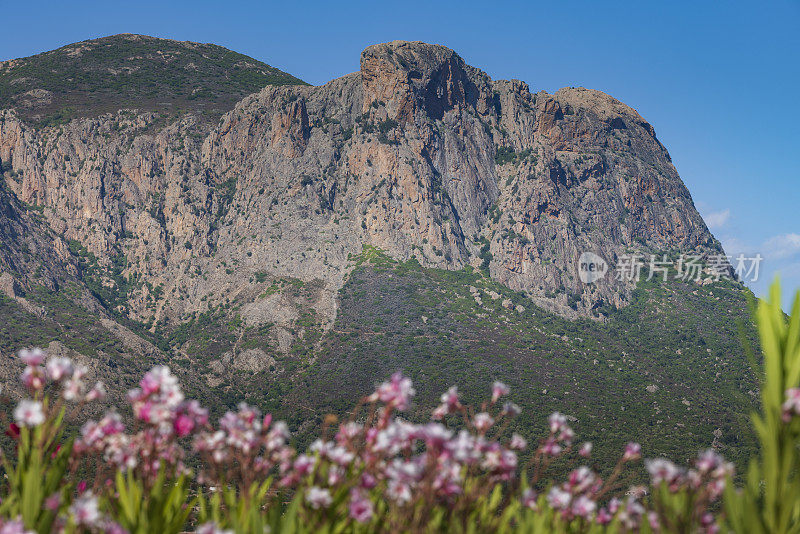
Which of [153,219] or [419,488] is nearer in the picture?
[419,488]

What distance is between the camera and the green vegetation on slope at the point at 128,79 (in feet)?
451

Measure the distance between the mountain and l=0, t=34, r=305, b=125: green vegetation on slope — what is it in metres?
1.04

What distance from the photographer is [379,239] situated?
116m

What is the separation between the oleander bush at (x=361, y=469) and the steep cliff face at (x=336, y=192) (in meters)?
99.8

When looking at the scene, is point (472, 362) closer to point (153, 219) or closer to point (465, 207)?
point (465, 207)

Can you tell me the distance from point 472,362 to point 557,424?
89.3 meters

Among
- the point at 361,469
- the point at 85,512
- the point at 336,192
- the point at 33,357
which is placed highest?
the point at 336,192

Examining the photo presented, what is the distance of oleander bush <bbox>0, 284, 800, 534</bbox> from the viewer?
3.91 metres

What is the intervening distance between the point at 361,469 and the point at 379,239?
112 m

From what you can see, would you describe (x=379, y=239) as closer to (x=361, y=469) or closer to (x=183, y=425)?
(x=361, y=469)

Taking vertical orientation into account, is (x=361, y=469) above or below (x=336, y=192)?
below

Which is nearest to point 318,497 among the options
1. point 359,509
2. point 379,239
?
point 359,509

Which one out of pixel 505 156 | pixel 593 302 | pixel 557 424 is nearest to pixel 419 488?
pixel 557 424

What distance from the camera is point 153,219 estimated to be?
12531 centimetres
